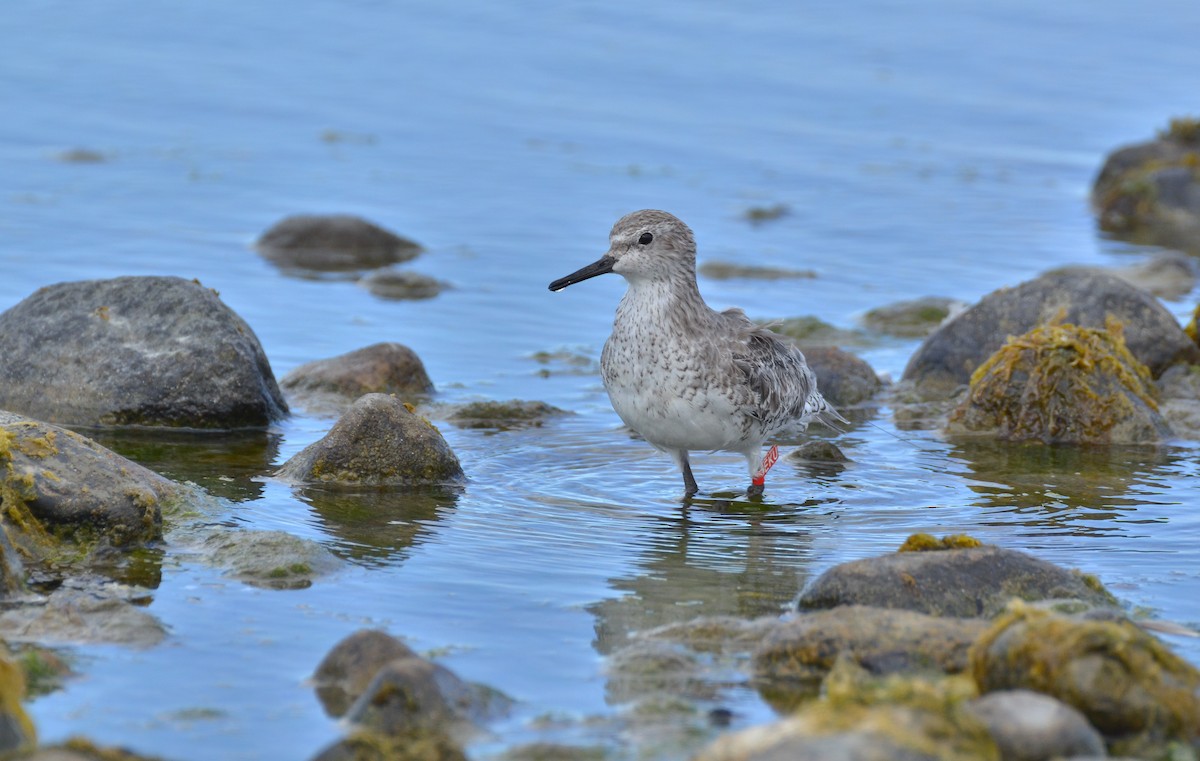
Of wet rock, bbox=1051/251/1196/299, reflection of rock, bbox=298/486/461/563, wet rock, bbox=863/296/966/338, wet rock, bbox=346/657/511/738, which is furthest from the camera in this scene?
wet rock, bbox=1051/251/1196/299

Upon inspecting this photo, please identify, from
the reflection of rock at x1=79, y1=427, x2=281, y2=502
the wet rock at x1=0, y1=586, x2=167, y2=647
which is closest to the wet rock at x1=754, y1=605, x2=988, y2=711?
the wet rock at x1=0, y1=586, x2=167, y2=647

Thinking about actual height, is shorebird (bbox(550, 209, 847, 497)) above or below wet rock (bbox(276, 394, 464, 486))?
above

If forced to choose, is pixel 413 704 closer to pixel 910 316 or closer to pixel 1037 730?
pixel 1037 730

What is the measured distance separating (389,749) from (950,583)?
9.98 ft

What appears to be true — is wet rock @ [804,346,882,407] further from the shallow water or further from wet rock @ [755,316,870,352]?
wet rock @ [755,316,870,352]

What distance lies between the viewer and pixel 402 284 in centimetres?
1627

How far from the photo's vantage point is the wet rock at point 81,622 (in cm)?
726

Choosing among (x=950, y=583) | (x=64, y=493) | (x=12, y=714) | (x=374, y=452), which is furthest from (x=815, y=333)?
(x=12, y=714)

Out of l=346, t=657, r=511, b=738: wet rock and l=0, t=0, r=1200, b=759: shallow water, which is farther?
l=0, t=0, r=1200, b=759: shallow water

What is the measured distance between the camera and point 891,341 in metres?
15.1

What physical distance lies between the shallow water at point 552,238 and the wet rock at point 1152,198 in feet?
1.64

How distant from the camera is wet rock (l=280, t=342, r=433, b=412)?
41.7 ft

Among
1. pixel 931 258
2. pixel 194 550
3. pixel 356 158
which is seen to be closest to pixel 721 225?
pixel 931 258

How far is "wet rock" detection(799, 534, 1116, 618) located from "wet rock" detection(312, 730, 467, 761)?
2.35 m
